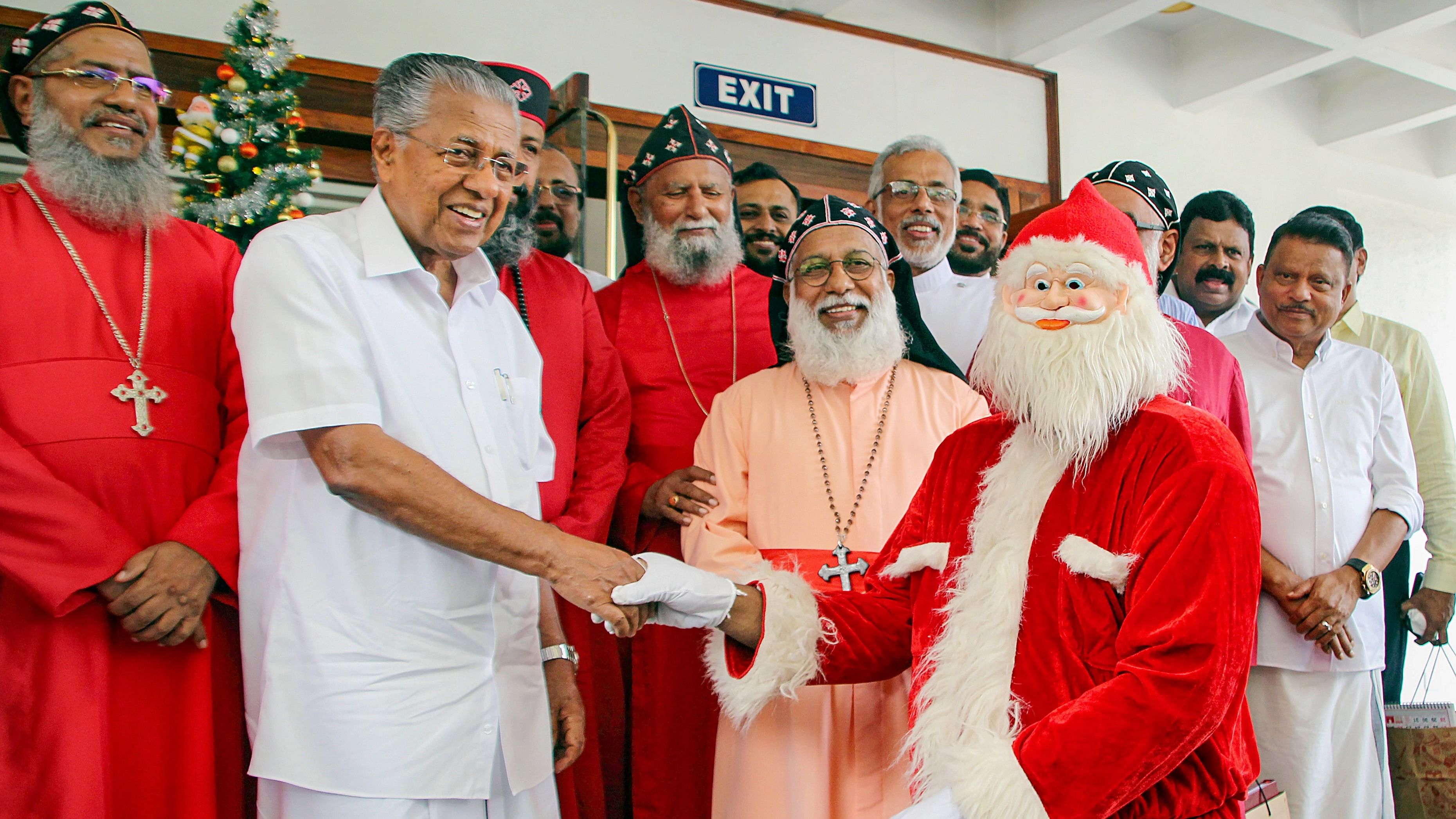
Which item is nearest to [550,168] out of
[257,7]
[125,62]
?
[257,7]

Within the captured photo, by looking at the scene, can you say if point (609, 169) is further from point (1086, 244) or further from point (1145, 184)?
point (1086, 244)

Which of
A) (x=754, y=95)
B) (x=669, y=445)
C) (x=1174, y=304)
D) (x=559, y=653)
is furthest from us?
(x=754, y=95)

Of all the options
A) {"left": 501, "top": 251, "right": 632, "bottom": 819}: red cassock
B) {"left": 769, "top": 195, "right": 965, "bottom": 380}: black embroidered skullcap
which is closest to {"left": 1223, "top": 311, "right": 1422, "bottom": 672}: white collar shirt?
{"left": 769, "top": 195, "right": 965, "bottom": 380}: black embroidered skullcap

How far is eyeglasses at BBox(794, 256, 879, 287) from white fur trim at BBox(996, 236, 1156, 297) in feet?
3.82

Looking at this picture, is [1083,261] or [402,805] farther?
[1083,261]

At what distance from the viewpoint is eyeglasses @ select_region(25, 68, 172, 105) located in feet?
8.80

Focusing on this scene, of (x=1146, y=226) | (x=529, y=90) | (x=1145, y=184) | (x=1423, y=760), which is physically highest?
(x=529, y=90)

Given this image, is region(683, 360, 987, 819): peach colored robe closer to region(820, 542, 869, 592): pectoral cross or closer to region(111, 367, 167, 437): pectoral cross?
region(820, 542, 869, 592): pectoral cross

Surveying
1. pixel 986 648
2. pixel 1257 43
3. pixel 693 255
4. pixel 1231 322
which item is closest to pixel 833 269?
pixel 693 255

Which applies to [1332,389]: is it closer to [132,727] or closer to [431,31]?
[132,727]

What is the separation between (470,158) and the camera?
217cm

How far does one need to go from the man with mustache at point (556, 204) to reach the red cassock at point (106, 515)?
5.06ft

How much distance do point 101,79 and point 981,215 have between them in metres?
3.82

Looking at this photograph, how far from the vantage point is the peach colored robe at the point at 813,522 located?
2678mm
